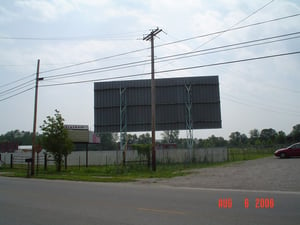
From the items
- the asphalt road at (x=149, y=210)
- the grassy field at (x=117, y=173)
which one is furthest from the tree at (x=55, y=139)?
the asphalt road at (x=149, y=210)

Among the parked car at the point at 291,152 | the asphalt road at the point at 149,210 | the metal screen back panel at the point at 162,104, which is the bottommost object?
the asphalt road at the point at 149,210

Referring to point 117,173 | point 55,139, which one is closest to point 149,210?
point 117,173

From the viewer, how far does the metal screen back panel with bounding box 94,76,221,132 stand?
3588 centimetres

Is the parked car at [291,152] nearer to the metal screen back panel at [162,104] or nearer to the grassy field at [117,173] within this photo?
the grassy field at [117,173]

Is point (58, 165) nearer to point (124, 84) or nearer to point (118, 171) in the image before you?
point (118, 171)

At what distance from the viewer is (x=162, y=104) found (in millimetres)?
36656

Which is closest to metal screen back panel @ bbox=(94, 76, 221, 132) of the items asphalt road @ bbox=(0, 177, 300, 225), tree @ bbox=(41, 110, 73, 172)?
tree @ bbox=(41, 110, 73, 172)

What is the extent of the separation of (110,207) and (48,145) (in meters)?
21.4

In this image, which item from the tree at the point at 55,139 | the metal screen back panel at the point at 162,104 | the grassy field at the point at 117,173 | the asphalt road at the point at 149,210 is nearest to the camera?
the asphalt road at the point at 149,210

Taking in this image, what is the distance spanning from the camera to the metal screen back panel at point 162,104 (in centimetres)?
3588

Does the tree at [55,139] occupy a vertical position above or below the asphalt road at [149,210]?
above

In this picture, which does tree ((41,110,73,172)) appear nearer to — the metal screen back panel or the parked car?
the metal screen back panel

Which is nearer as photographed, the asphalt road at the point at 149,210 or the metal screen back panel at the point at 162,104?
the asphalt road at the point at 149,210

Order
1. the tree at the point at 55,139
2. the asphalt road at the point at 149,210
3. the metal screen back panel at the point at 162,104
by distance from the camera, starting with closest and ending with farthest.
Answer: the asphalt road at the point at 149,210 → the tree at the point at 55,139 → the metal screen back panel at the point at 162,104
